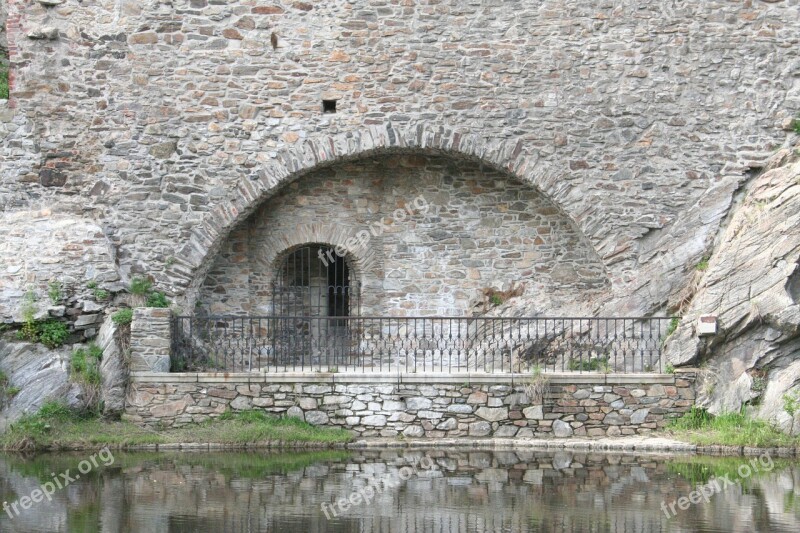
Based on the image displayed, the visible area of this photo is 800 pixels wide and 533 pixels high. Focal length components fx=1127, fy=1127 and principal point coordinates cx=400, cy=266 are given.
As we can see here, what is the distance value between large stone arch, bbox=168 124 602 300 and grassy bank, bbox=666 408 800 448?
268 cm

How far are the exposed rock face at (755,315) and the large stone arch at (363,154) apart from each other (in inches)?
71.7

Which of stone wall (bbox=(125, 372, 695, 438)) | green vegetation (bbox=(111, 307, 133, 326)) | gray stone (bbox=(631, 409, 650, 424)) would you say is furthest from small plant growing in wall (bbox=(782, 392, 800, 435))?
green vegetation (bbox=(111, 307, 133, 326))

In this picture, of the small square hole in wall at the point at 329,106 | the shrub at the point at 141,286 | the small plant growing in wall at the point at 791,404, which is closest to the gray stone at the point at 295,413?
the shrub at the point at 141,286

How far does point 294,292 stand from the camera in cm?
1553

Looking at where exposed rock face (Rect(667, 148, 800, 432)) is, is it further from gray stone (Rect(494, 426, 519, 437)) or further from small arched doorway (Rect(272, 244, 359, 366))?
small arched doorway (Rect(272, 244, 359, 366))

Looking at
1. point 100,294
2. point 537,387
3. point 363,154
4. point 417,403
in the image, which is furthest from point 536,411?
point 100,294

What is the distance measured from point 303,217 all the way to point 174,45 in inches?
110

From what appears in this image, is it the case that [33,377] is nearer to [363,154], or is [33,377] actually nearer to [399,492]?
[363,154]

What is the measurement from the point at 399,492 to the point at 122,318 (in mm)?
5101

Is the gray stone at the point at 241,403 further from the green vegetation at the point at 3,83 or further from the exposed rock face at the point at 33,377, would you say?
the green vegetation at the point at 3,83

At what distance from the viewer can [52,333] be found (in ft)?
44.5

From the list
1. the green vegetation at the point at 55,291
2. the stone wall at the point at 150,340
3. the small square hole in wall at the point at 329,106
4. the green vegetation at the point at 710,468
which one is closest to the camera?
the green vegetation at the point at 710,468

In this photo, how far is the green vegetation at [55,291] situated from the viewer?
13.7 meters

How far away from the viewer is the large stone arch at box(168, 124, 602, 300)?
1428 centimetres
